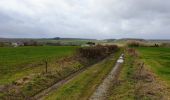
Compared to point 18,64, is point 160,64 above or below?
below

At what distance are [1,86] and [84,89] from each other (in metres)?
6.68

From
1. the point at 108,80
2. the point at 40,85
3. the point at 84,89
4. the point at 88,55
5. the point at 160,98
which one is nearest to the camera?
the point at 160,98

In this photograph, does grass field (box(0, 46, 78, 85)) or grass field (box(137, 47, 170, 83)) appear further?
grass field (box(137, 47, 170, 83))

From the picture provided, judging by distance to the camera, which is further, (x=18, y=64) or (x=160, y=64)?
(x=160, y=64)

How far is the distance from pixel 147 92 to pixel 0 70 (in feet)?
70.9

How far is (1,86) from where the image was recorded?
95.1ft

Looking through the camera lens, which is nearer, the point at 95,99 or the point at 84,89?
the point at 95,99

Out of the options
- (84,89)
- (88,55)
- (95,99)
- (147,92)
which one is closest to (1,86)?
(84,89)

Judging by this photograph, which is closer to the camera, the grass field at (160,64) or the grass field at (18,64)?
the grass field at (18,64)

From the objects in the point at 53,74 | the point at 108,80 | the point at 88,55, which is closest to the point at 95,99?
the point at 108,80

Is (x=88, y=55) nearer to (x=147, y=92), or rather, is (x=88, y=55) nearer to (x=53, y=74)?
(x=53, y=74)

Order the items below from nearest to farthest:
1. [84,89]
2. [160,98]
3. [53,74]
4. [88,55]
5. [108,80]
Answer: [160,98] < [84,89] < [108,80] < [53,74] < [88,55]

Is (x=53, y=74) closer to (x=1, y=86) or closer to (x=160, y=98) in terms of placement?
(x=1, y=86)

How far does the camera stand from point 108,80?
3450 cm
